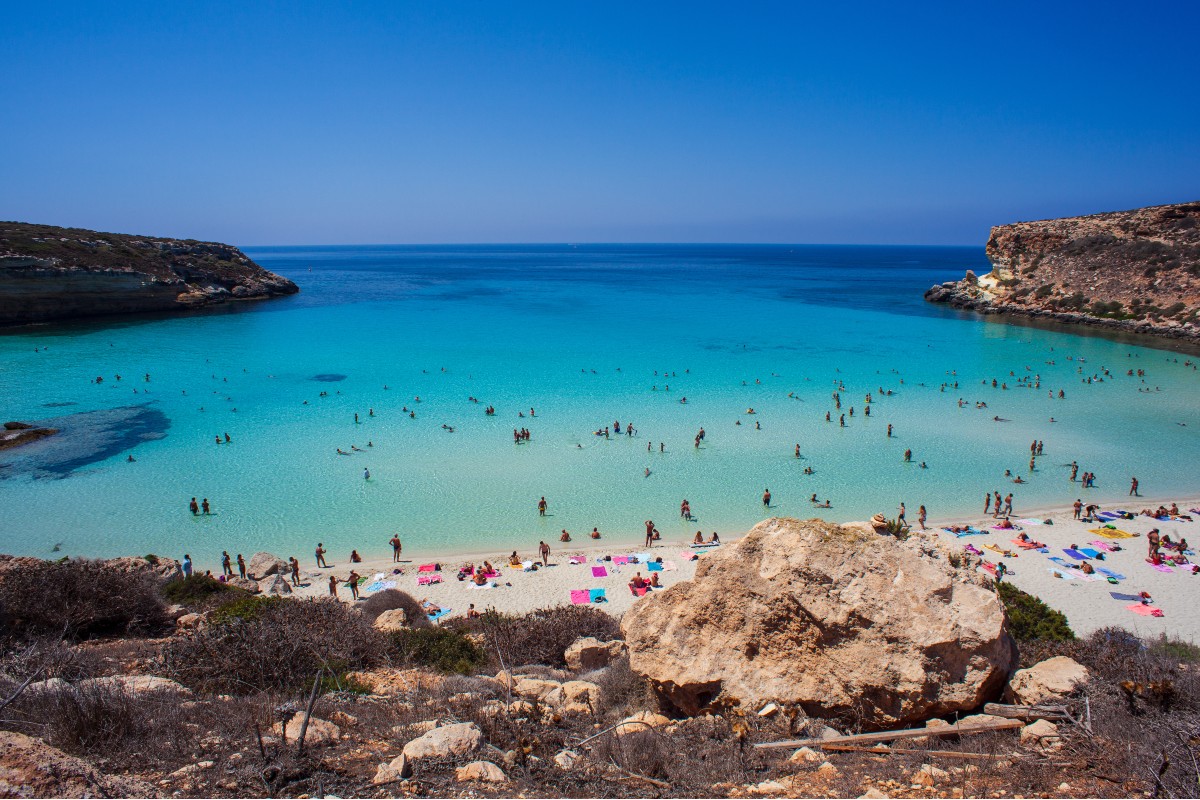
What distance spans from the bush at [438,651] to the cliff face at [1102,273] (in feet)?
193

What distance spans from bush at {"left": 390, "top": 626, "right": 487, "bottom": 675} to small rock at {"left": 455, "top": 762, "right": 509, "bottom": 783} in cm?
388

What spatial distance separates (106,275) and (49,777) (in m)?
65.1

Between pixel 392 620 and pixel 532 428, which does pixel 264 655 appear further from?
pixel 532 428

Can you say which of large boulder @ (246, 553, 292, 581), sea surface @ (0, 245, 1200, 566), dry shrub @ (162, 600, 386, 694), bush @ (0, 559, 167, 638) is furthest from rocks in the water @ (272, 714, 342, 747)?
sea surface @ (0, 245, 1200, 566)

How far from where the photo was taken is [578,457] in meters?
24.5

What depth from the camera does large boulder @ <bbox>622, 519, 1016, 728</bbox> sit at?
502cm

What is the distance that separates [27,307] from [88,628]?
57100mm

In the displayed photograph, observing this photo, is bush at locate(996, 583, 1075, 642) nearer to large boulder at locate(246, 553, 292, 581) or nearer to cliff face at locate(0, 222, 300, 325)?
large boulder at locate(246, 553, 292, 581)

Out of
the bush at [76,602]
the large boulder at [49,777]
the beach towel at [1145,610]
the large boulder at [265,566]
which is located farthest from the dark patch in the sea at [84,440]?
the beach towel at [1145,610]

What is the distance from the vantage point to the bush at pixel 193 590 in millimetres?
11672

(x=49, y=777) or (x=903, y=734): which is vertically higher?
(x=49, y=777)

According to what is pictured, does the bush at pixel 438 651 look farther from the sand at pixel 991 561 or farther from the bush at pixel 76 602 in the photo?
the sand at pixel 991 561

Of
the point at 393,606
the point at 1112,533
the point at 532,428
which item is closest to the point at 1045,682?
the point at 393,606

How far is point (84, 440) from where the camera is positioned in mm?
25734
